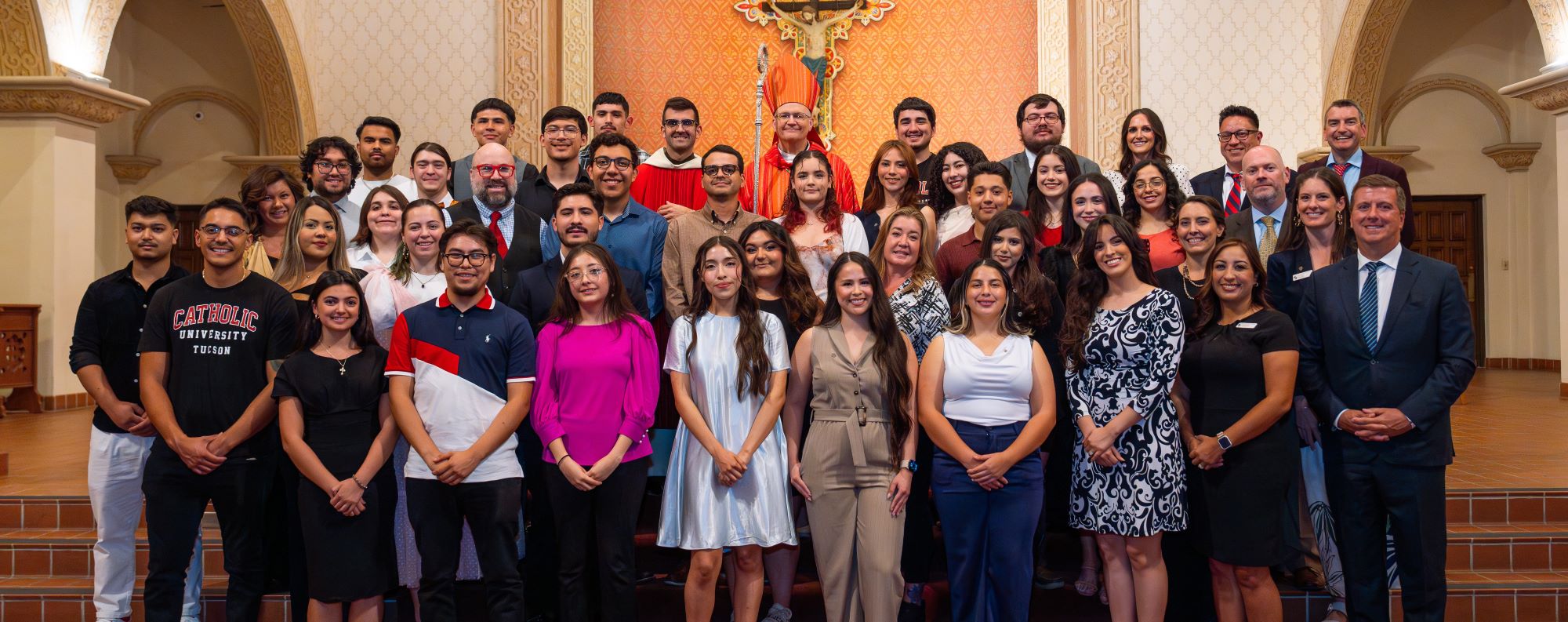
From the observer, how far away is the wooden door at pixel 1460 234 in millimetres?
10625

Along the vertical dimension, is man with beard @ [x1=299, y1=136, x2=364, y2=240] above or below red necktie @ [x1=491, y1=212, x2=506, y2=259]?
above

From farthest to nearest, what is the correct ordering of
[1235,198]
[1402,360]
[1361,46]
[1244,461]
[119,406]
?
1. [1361,46]
2. [1235,198]
3. [119,406]
4. [1244,461]
5. [1402,360]

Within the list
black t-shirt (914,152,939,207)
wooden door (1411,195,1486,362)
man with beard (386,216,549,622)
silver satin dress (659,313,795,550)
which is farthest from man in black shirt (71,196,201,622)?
wooden door (1411,195,1486,362)

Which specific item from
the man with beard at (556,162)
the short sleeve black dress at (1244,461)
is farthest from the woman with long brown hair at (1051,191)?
the man with beard at (556,162)

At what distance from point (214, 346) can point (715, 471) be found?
1.60m

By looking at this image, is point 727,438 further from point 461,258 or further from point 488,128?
point 488,128

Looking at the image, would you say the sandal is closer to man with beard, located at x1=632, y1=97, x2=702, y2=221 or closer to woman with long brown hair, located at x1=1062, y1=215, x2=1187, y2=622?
woman with long brown hair, located at x1=1062, y1=215, x2=1187, y2=622

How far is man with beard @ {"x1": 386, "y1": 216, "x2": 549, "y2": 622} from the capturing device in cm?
317

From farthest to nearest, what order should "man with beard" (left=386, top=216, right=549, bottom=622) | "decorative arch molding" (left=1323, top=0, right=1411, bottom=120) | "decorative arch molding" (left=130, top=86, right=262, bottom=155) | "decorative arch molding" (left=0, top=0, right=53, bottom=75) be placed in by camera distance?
"decorative arch molding" (left=130, top=86, right=262, bottom=155)
"decorative arch molding" (left=1323, top=0, right=1411, bottom=120)
"decorative arch molding" (left=0, top=0, right=53, bottom=75)
"man with beard" (left=386, top=216, right=549, bottom=622)

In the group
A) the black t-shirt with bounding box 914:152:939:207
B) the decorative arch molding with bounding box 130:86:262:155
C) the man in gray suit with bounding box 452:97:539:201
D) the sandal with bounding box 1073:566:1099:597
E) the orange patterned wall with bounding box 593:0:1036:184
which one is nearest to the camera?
the sandal with bounding box 1073:566:1099:597

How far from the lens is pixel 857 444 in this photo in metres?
3.27

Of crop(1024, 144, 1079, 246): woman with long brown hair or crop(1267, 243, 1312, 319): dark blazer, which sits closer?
crop(1267, 243, 1312, 319): dark blazer

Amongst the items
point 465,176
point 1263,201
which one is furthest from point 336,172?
point 1263,201

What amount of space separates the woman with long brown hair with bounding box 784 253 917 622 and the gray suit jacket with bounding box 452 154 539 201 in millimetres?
1969
